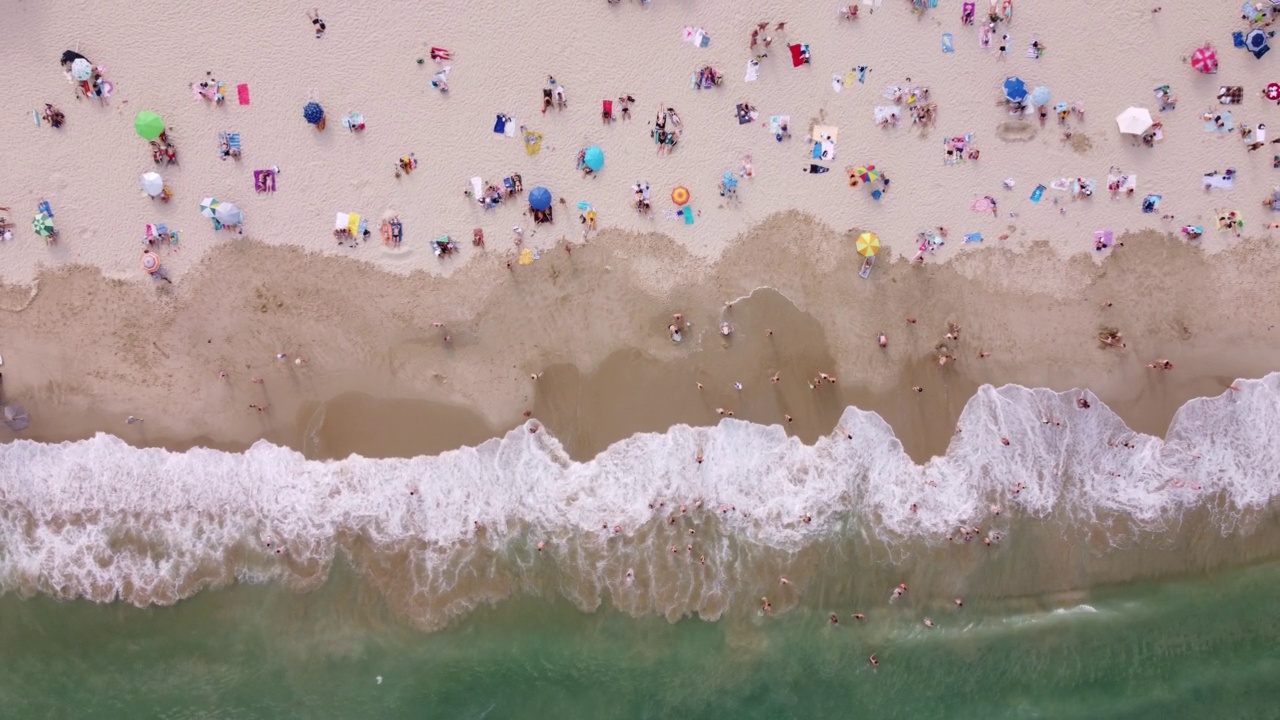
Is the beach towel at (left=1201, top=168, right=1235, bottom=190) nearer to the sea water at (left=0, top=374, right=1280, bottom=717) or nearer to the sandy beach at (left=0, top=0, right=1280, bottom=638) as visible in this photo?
the sandy beach at (left=0, top=0, right=1280, bottom=638)

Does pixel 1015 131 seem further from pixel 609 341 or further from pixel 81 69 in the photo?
pixel 81 69

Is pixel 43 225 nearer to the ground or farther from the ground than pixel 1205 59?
nearer to the ground

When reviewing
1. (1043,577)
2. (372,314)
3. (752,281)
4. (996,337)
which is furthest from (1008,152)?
(372,314)

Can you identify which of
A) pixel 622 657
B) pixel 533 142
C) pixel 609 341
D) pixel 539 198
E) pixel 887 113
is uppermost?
pixel 887 113

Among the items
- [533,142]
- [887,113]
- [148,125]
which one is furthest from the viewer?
[533,142]

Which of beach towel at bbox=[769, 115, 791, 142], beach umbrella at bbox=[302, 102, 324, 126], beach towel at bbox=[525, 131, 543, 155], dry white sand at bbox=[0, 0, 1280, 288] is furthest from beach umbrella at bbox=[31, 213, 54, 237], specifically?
beach towel at bbox=[769, 115, 791, 142]

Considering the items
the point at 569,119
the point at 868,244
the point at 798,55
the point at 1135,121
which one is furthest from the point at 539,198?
the point at 1135,121

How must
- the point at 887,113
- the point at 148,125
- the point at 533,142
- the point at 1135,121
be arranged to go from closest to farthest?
the point at 148,125 → the point at 1135,121 → the point at 887,113 → the point at 533,142
